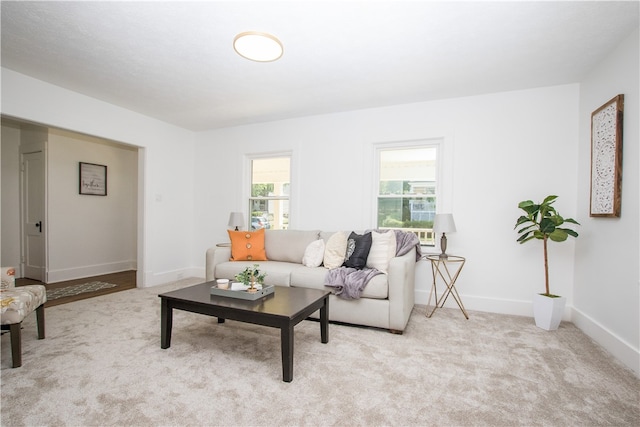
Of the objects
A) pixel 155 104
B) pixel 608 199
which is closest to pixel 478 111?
pixel 608 199

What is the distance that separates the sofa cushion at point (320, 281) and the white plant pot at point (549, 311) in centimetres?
153

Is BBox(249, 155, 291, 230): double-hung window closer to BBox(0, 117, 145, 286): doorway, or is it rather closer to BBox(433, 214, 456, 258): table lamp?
BBox(0, 117, 145, 286): doorway

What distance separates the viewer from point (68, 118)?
368 centimetres

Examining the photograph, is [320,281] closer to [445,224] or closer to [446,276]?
[445,224]

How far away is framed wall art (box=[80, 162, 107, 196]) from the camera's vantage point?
5.29m

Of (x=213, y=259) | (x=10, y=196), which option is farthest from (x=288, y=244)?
(x=10, y=196)

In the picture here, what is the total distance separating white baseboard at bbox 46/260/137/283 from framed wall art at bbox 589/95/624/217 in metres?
6.91

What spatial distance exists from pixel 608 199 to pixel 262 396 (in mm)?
3114

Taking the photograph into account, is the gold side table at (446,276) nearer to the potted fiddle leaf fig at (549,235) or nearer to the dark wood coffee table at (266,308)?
the potted fiddle leaf fig at (549,235)

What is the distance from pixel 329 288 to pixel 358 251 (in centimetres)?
54

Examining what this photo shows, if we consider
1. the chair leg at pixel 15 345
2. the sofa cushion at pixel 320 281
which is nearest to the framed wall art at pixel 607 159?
the sofa cushion at pixel 320 281

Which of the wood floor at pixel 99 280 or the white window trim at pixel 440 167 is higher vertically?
the white window trim at pixel 440 167

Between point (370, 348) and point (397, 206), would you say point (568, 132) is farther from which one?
point (370, 348)

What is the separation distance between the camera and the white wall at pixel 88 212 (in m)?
4.93
